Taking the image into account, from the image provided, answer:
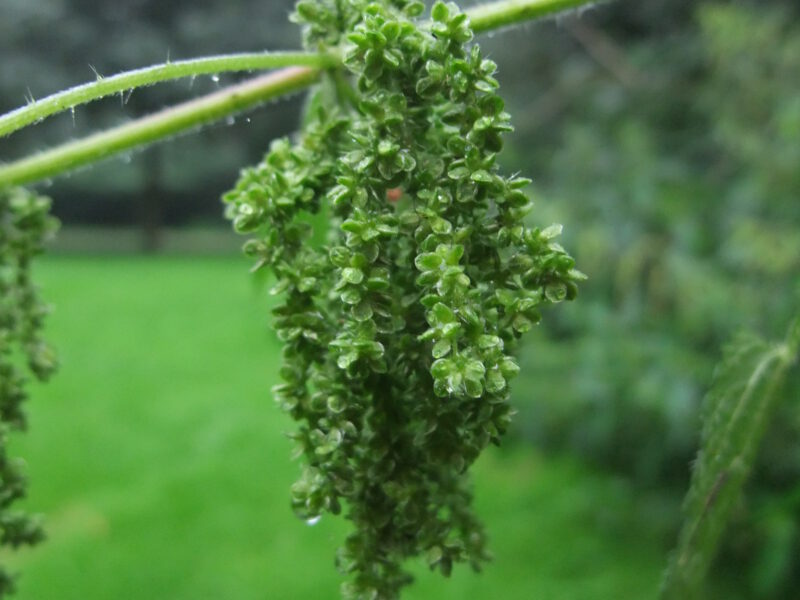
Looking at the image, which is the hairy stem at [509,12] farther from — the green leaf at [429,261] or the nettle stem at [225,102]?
the green leaf at [429,261]

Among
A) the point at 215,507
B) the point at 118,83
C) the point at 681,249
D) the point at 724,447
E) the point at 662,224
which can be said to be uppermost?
the point at 215,507

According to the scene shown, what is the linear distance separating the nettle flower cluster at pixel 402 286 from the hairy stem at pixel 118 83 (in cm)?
8

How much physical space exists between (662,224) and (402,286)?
2811 millimetres

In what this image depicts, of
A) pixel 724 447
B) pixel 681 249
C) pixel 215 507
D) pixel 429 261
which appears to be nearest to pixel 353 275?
pixel 429 261

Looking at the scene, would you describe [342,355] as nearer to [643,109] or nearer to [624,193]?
[624,193]

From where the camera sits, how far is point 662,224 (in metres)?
3.30

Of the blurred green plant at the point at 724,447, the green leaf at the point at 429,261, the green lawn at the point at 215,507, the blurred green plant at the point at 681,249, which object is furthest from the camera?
the green lawn at the point at 215,507

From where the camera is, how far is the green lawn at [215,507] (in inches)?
152

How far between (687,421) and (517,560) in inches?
48.9

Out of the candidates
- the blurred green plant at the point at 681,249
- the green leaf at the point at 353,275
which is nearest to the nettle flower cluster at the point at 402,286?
the green leaf at the point at 353,275

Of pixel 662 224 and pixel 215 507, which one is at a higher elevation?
pixel 215 507

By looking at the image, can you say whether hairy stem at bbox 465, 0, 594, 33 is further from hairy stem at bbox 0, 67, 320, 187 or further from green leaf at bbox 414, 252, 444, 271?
green leaf at bbox 414, 252, 444, 271

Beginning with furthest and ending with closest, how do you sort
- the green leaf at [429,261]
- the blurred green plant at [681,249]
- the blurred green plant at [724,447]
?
the blurred green plant at [681,249], the blurred green plant at [724,447], the green leaf at [429,261]

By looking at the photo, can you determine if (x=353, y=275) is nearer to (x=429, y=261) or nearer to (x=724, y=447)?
(x=429, y=261)
